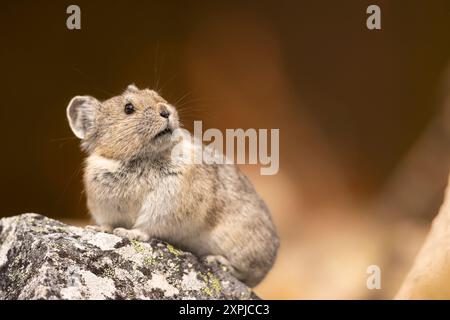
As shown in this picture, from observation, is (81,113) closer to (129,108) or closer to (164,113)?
(129,108)

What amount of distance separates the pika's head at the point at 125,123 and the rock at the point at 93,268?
2.58 ft

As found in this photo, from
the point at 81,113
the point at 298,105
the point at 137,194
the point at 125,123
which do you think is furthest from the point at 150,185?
the point at 298,105

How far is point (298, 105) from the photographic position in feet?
32.1

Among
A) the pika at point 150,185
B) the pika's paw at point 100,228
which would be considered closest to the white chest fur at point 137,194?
the pika at point 150,185

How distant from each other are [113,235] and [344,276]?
4.74 m

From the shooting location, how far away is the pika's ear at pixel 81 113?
611cm

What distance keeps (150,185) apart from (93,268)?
1004 millimetres

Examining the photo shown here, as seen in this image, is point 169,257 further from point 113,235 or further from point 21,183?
point 21,183

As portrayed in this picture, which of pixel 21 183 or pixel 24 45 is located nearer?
pixel 24 45

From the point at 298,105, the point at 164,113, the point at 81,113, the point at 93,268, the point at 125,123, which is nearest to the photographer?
the point at 93,268

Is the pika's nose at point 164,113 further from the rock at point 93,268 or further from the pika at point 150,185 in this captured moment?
the rock at point 93,268

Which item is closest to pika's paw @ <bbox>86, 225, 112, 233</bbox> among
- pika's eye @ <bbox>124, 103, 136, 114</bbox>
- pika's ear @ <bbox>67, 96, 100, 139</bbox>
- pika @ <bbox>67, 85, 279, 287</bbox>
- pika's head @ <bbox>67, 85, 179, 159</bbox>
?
pika @ <bbox>67, 85, 279, 287</bbox>
